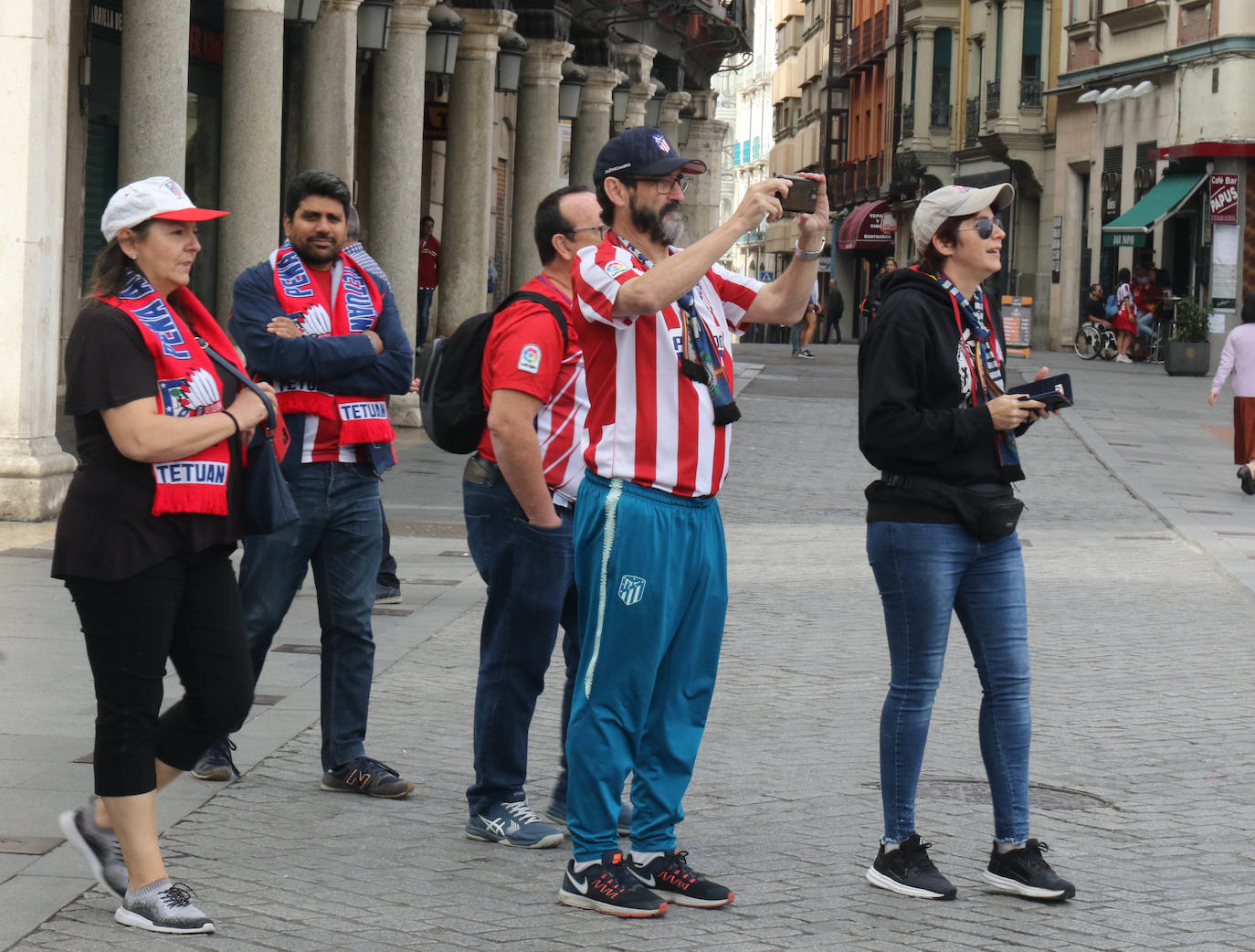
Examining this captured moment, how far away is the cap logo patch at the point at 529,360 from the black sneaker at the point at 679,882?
129cm

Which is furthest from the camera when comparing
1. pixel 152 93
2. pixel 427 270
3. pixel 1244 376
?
pixel 427 270

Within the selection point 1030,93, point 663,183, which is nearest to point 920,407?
point 663,183

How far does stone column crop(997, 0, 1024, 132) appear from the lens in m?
50.6

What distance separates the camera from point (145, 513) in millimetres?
4730

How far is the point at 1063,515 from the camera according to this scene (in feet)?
50.3

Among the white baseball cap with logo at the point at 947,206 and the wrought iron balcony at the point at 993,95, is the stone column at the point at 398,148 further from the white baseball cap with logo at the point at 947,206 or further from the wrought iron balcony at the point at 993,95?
the wrought iron balcony at the point at 993,95

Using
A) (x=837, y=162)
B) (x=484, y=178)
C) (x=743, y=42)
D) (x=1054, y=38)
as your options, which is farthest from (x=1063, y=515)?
(x=837, y=162)

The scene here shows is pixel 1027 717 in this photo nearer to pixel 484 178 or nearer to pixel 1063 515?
pixel 1063 515

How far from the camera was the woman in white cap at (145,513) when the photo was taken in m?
4.69

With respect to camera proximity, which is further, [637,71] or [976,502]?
[637,71]

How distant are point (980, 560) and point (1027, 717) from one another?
444 millimetres

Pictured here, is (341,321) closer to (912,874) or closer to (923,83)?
(912,874)

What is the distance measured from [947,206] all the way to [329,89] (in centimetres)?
1399

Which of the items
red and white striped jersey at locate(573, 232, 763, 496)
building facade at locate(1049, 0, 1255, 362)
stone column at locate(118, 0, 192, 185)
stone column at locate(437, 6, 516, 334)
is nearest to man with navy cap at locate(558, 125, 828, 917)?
red and white striped jersey at locate(573, 232, 763, 496)
